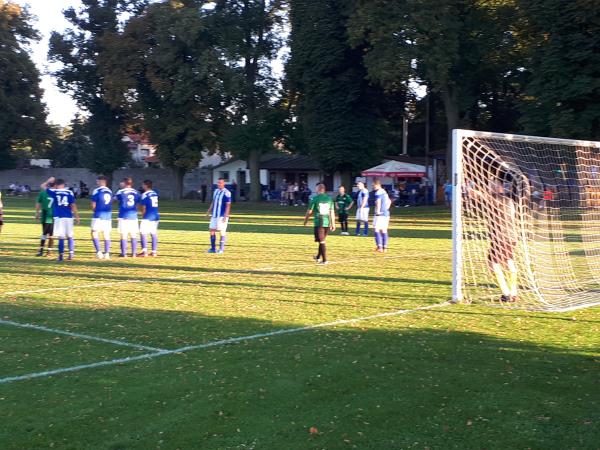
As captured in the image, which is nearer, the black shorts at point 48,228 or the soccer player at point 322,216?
the soccer player at point 322,216

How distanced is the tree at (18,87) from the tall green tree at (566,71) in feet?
159

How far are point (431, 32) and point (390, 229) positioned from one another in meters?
15.0

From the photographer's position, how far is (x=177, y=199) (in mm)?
65500

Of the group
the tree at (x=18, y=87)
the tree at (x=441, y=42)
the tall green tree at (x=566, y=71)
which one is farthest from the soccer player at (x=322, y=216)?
the tree at (x=18, y=87)

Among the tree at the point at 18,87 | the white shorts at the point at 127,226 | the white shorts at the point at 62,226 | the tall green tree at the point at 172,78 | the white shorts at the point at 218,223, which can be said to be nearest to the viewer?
the white shorts at the point at 62,226

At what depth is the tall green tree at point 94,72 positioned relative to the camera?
63.8 m

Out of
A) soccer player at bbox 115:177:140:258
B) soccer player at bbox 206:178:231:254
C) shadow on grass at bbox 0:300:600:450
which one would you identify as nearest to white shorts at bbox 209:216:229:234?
soccer player at bbox 206:178:231:254

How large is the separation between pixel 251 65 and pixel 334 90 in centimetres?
954

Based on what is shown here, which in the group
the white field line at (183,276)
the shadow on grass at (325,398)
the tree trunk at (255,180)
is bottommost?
the shadow on grass at (325,398)

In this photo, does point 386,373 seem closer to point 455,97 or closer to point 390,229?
point 390,229

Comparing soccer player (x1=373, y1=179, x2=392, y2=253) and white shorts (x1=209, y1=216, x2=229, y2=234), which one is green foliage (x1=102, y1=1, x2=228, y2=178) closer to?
soccer player (x1=373, y1=179, x2=392, y2=253)

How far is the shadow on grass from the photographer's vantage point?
5.91 meters

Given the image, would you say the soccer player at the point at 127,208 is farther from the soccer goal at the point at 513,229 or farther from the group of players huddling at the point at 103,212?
the soccer goal at the point at 513,229

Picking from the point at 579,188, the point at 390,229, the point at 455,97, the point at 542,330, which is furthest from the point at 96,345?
the point at 455,97
